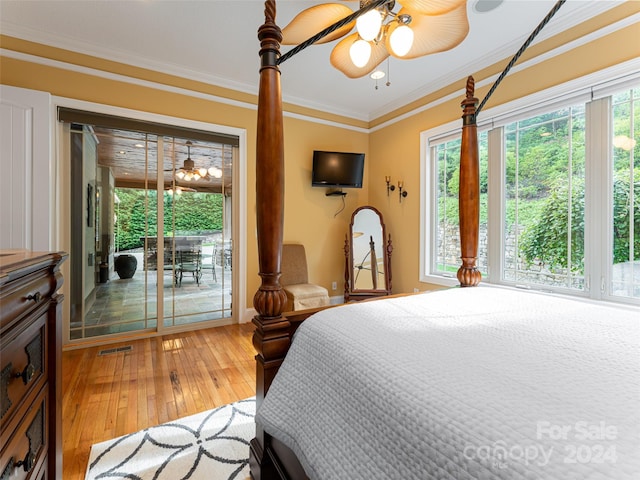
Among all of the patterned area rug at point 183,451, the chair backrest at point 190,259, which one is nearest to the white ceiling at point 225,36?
the chair backrest at point 190,259

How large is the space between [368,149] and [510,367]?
4.22 meters

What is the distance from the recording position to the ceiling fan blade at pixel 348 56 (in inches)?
77.5

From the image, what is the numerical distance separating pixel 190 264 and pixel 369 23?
9.74 feet

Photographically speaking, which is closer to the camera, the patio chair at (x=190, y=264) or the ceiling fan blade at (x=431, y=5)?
the ceiling fan blade at (x=431, y=5)

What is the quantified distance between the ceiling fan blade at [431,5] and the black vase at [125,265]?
3.27 metres

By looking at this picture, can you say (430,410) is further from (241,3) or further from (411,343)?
(241,3)

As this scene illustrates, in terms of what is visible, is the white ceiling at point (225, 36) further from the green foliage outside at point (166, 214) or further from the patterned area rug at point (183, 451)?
the patterned area rug at point (183, 451)

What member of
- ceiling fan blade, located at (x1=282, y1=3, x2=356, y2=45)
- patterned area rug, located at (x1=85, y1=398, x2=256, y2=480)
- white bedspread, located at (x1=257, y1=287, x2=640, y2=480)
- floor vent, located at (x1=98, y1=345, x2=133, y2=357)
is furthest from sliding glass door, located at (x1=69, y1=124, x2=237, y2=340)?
white bedspread, located at (x1=257, y1=287, x2=640, y2=480)

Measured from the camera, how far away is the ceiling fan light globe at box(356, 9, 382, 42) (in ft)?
4.97

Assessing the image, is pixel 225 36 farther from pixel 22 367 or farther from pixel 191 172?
pixel 22 367

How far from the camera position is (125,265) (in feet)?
10.4

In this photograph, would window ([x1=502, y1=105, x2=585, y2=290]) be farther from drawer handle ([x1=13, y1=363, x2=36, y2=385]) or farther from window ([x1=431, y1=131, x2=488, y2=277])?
drawer handle ([x1=13, y1=363, x2=36, y2=385])

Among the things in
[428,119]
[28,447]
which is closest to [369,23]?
[28,447]

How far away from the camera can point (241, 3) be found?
2.22 m
